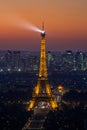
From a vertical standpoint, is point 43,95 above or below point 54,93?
above

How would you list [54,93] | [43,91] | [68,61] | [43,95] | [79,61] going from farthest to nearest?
1. [68,61]
2. [79,61]
3. [54,93]
4. [43,91]
5. [43,95]

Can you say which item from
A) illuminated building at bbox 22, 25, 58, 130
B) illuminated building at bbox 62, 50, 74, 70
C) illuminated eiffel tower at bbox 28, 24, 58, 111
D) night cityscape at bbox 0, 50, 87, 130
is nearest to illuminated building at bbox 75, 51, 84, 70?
night cityscape at bbox 0, 50, 87, 130

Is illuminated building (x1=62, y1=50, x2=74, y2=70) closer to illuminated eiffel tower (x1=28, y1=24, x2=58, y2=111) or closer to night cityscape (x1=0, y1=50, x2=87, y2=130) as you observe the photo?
night cityscape (x1=0, y1=50, x2=87, y2=130)

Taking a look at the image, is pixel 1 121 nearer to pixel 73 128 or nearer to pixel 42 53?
pixel 73 128

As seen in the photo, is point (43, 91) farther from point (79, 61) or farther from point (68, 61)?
point (68, 61)

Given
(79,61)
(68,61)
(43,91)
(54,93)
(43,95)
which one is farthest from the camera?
(68,61)

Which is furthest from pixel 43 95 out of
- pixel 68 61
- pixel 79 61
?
pixel 68 61

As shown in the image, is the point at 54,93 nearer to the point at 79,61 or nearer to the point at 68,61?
the point at 79,61

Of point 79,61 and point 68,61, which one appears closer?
point 79,61

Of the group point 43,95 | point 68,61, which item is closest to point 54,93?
point 43,95

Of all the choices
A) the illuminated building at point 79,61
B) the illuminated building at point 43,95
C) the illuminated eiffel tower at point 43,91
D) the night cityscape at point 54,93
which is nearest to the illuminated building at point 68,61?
the night cityscape at point 54,93

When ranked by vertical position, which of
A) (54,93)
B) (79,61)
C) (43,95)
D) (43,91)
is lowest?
(54,93)
